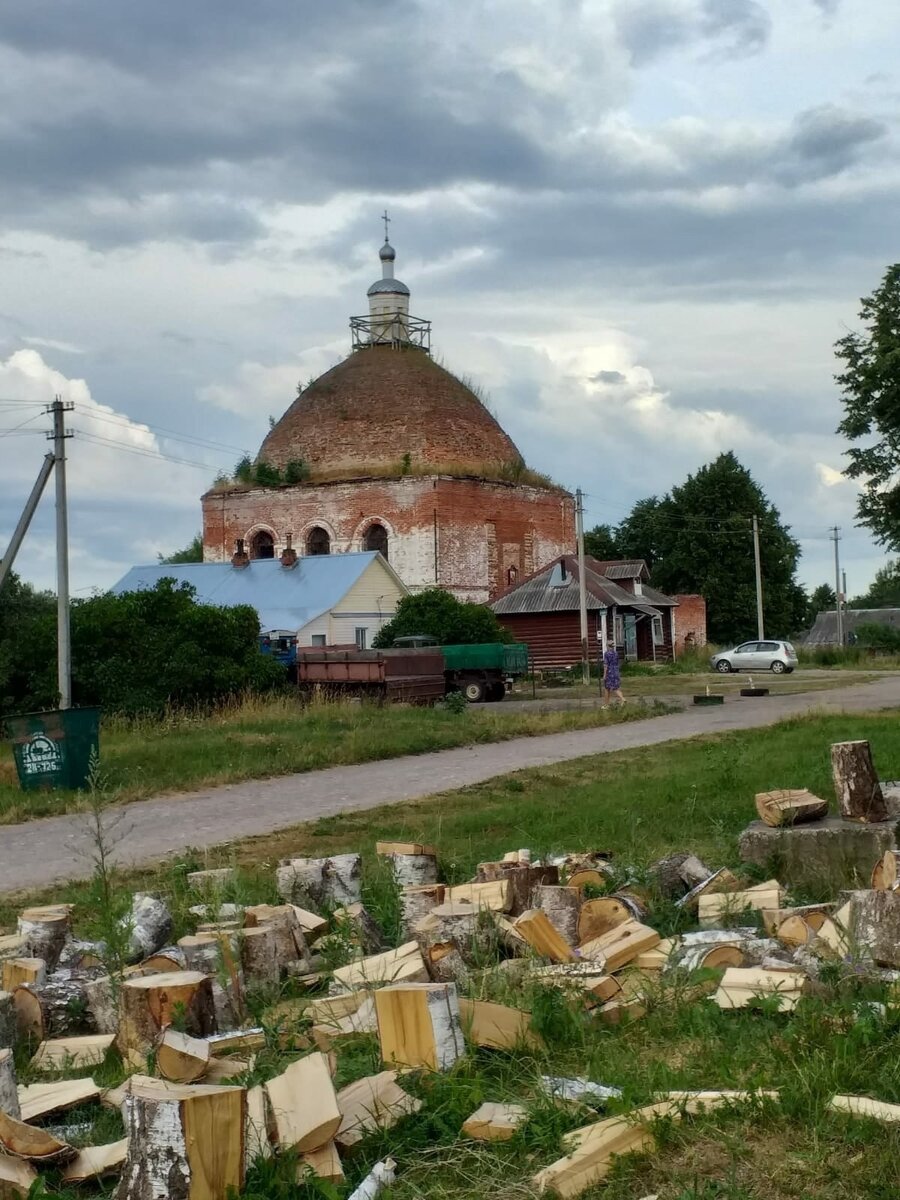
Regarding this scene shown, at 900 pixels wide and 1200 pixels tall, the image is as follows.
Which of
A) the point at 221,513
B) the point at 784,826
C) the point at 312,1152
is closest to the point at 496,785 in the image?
the point at 784,826

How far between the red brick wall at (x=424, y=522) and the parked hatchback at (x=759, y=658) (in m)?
8.19

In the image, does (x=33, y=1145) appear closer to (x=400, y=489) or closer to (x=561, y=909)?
(x=561, y=909)

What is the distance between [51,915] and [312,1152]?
315 cm

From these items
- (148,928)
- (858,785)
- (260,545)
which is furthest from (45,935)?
(260,545)

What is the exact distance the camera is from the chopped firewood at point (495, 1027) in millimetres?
4207

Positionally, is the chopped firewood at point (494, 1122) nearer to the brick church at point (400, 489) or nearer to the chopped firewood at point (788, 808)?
the chopped firewood at point (788, 808)

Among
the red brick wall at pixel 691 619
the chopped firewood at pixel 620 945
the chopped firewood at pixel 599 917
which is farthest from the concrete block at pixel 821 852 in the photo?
the red brick wall at pixel 691 619

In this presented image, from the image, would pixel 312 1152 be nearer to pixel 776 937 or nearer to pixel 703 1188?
pixel 703 1188

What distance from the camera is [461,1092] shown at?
3.83 m

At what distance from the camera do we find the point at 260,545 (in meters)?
48.5

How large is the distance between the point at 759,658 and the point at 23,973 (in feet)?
134

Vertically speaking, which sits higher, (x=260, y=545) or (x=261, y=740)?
(x=260, y=545)

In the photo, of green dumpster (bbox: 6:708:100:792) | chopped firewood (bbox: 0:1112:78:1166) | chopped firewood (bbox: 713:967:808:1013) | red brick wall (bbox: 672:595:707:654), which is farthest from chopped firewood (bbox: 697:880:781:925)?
red brick wall (bbox: 672:595:707:654)

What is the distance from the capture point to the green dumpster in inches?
585
